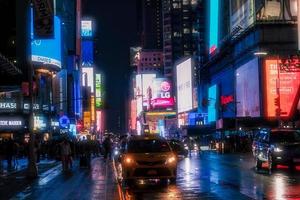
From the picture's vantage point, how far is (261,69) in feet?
246

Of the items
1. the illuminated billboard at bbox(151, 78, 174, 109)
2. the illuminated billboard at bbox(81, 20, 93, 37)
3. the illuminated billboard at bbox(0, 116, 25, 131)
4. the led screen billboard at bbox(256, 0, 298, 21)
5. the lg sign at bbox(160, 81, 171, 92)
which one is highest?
the illuminated billboard at bbox(81, 20, 93, 37)

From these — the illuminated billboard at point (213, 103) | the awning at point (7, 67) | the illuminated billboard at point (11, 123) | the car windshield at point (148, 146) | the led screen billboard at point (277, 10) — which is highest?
the led screen billboard at point (277, 10)

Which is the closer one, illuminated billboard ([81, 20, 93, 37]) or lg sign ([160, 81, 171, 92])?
lg sign ([160, 81, 171, 92])

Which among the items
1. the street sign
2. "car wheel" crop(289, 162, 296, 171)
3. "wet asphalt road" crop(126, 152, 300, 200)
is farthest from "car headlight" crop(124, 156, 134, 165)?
the street sign

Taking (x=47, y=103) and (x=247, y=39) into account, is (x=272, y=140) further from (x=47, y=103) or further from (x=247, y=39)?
(x=47, y=103)

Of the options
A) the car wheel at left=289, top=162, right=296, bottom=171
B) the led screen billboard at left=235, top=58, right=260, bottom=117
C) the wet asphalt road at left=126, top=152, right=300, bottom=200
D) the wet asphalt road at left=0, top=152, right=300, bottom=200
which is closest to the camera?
the wet asphalt road at left=126, top=152, right=300, bottom=200

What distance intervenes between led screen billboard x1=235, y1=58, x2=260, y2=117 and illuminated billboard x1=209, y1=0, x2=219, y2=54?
72.6ft

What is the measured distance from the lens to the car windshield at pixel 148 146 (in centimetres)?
2331

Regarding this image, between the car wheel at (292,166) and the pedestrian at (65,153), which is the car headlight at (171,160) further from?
the pedestrian at (65,153)

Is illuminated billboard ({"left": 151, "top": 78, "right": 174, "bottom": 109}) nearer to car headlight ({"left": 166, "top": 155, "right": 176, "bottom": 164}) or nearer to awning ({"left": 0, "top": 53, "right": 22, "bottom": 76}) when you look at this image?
awning ({"left": 0, "top": 53, "right": 22, "bottom": 76})

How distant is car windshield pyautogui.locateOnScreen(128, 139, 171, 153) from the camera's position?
76.5ft

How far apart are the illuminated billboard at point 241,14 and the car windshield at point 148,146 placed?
6049 cm

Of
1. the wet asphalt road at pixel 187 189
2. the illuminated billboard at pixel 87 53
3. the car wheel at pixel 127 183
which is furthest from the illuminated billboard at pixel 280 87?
the illuminated billboard at pixel 87 53

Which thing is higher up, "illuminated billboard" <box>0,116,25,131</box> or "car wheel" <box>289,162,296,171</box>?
"illuminated billboard" <box>0,116,25,131</box>
